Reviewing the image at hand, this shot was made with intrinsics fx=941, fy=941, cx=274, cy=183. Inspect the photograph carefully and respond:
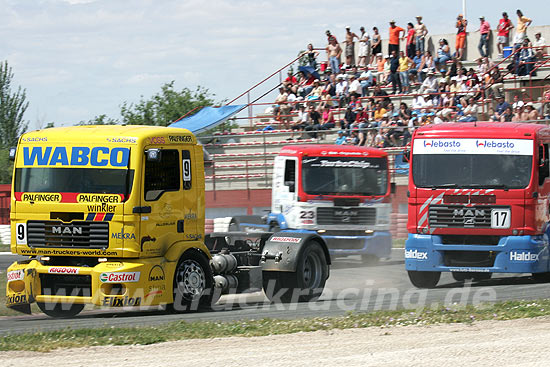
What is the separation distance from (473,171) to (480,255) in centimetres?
135

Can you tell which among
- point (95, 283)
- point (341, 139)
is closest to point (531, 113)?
point (341, 139)

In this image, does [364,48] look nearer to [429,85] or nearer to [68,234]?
[429,85]

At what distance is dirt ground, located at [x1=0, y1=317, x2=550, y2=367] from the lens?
8336 millimetres

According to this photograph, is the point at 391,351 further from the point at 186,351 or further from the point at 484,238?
the point at 484,238

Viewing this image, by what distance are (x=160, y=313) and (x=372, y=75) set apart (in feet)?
71.5

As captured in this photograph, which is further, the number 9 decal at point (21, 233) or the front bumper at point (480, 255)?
the front bumper at point (480, 255)

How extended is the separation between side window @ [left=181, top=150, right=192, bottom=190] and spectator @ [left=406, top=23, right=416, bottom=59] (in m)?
20.8

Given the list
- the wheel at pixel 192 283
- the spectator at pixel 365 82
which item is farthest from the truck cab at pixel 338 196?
the spectator at pixel 365 82

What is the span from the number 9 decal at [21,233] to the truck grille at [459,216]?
6477 millimetres

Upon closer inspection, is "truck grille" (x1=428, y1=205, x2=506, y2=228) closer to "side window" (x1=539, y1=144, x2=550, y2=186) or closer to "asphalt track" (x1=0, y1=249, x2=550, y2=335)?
"side window" (x1=539, y1=144, x2=550, y2=186)

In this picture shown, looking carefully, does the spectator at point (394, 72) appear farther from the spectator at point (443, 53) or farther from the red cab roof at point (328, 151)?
the red cab roof at point (328, 151)

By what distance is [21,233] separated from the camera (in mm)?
12016

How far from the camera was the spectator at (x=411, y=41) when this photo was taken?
3206 cm

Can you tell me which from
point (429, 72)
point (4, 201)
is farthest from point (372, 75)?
point (4, 201)
